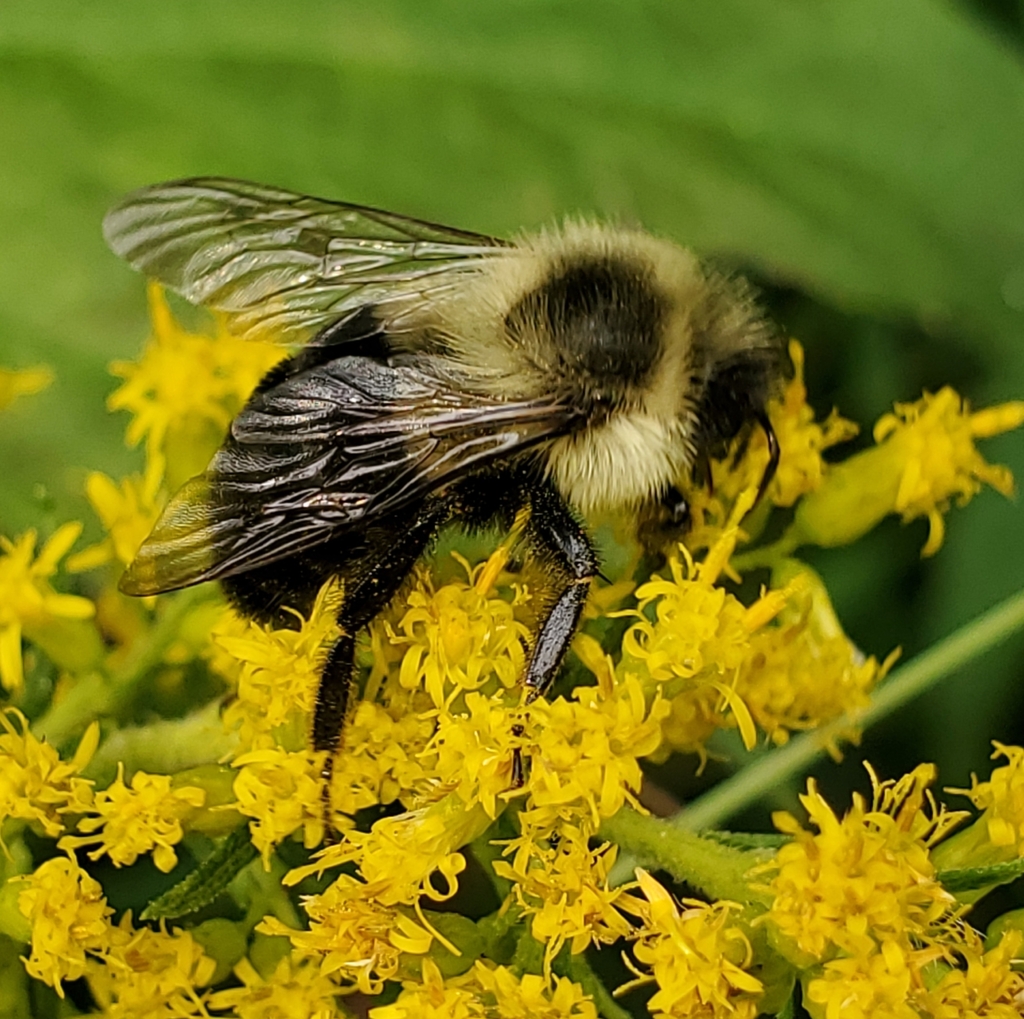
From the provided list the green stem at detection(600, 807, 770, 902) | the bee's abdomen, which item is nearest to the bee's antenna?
the bee's abdomen

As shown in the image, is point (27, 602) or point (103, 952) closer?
point (103, 952)

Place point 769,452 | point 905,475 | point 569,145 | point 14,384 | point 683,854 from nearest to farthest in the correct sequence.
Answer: point 683,854 < point 769,452 < point 905,475 < point 14,384 < point 569,145

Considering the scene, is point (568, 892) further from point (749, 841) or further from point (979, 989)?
point (979, 989)

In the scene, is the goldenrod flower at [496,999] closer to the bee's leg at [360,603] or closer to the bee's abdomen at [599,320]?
the bee's leg at [360,603]

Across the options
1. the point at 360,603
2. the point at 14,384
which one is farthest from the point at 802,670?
the point at 14,384

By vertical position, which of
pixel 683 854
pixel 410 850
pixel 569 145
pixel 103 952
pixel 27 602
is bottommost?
pixel 103 952

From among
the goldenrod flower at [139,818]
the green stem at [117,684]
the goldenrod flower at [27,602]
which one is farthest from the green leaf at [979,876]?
the goldenrod flower at [27,602]
